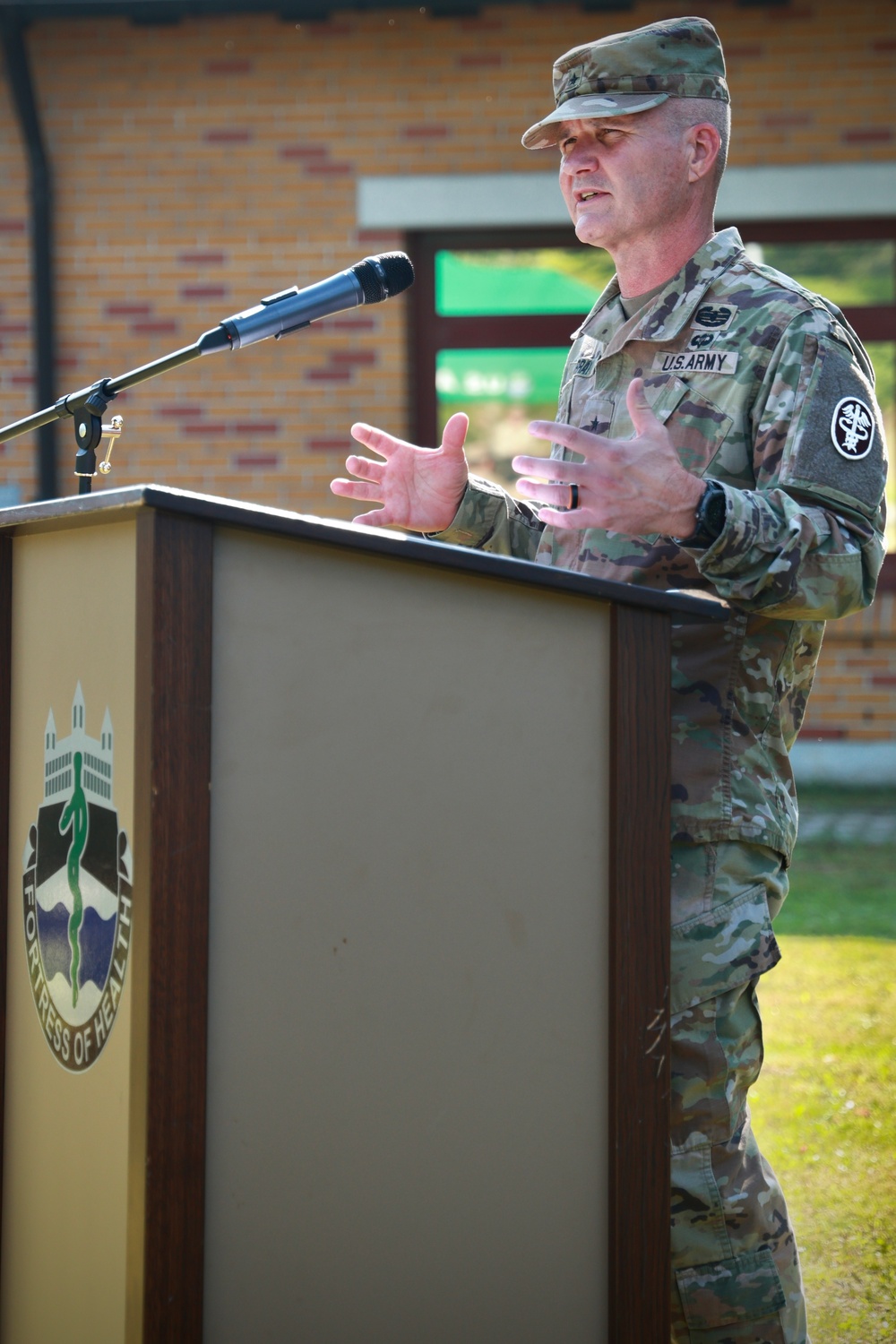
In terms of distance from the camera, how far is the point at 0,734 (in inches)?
61.7

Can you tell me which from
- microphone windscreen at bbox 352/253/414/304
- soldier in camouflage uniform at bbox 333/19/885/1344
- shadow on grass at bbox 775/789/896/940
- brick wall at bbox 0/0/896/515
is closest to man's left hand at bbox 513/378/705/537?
soldier in camouflage uniform at bbox 333/19/885/1344

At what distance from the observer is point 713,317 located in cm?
180

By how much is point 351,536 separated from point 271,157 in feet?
20.4

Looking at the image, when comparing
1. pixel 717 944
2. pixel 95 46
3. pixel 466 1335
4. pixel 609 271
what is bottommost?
pixel 466 1335

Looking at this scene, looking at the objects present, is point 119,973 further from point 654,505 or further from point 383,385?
point 383,385

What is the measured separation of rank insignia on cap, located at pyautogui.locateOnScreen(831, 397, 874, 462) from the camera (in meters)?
1.63

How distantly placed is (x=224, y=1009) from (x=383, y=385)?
6.04 m

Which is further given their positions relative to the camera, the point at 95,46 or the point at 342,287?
the point at 95,46

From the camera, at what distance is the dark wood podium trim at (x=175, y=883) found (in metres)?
1.22

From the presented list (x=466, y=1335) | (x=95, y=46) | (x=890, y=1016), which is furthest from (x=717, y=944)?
(x=95, y=46)

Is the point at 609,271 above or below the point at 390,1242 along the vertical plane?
above

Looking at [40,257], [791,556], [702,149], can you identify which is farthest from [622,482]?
[40,257]

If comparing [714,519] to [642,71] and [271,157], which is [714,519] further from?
[271,157]

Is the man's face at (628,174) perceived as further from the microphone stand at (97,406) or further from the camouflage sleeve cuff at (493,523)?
the microphone stand at (97,406)
